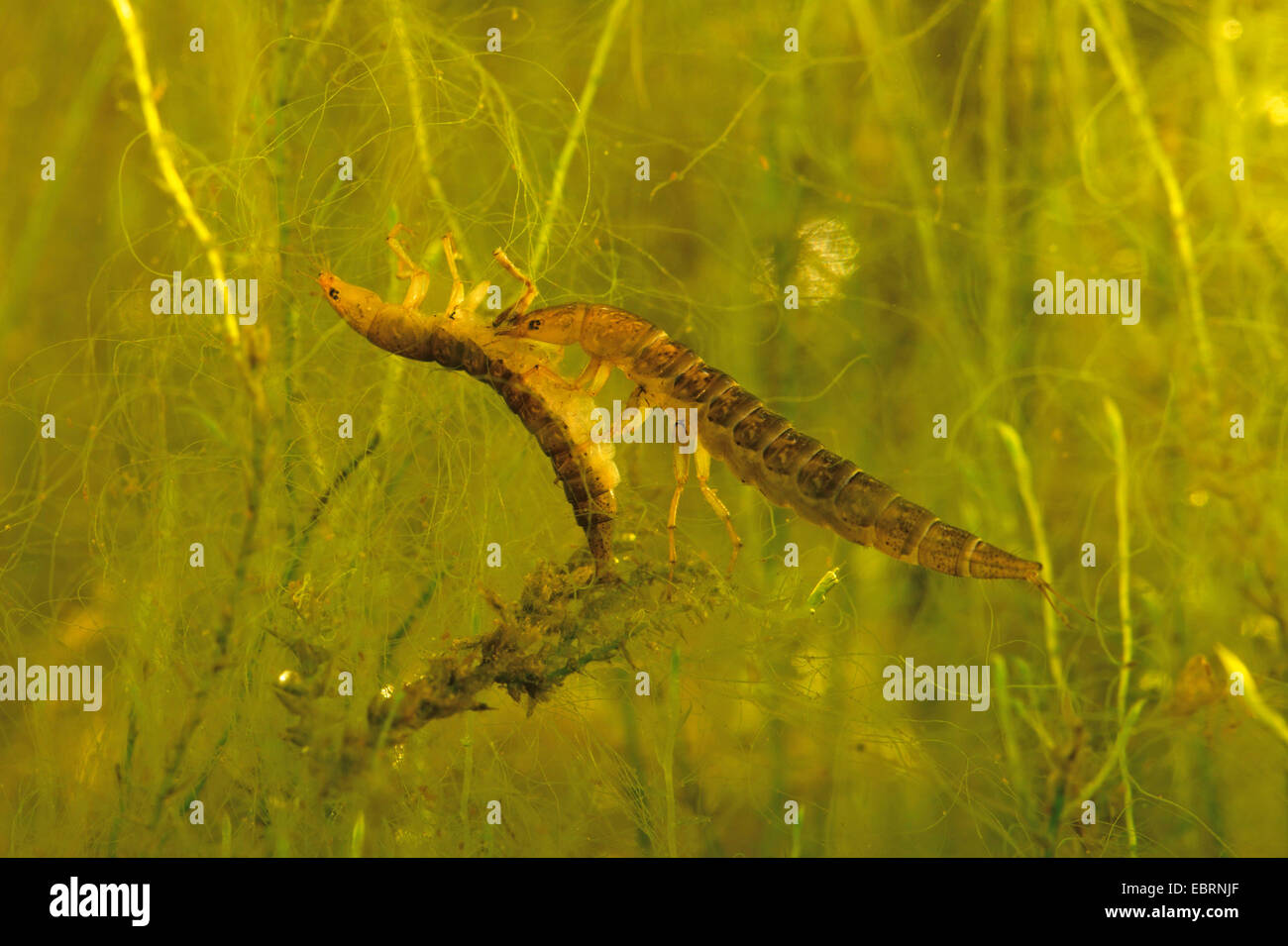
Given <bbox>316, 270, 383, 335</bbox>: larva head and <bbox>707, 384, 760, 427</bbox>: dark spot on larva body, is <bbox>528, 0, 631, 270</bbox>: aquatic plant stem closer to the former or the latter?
<bbox>316, 270, 383, 335</bbox>: larva head

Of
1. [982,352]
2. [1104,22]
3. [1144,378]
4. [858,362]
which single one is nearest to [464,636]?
[858,362]

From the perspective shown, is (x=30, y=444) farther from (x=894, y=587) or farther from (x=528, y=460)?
(x=894, y=587)

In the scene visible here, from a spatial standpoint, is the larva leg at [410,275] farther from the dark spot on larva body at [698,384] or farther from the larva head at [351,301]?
the dark spot on larva body at [698,384]

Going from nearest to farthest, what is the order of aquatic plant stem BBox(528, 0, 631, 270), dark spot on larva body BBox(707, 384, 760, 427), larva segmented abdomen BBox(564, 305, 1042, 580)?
larva segmented abdomen BBox(564, 305, 1042, 580) → dark spot on larva body BBox(707, 384, 760, 427) → aquatic plant stem BBox(528, 0, 631, 270)

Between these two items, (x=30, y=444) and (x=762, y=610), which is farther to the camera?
(x=30, y=444)

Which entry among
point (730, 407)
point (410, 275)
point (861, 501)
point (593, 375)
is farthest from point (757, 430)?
point (410, 275)

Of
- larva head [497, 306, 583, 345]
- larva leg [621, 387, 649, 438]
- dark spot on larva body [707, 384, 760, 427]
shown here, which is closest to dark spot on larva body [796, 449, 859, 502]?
dark spot on larva body [707, 384, 760, 427]
